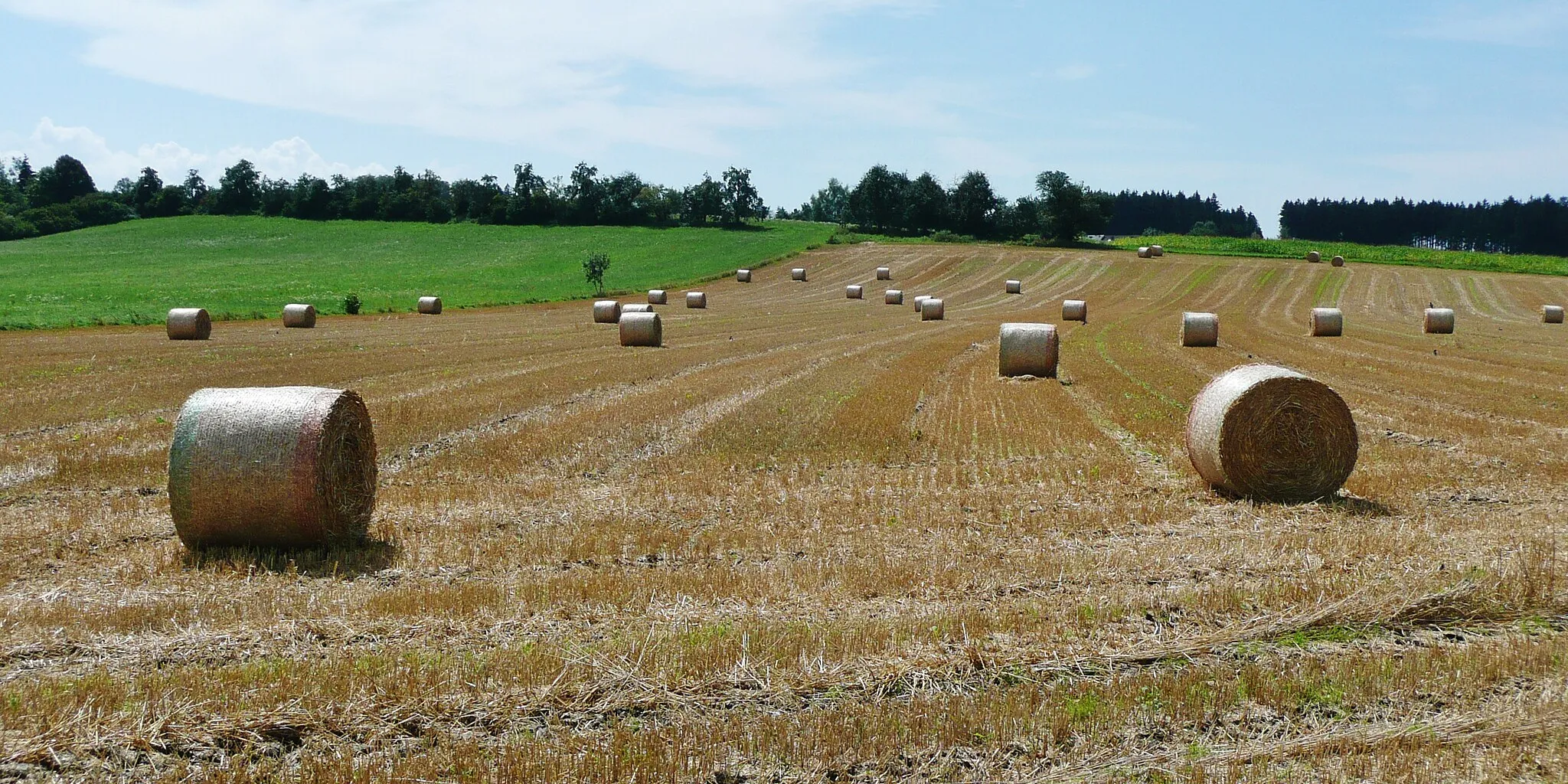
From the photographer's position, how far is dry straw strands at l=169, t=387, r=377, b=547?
900cm

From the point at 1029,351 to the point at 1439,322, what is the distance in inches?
940

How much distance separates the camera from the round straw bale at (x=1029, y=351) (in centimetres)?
2358

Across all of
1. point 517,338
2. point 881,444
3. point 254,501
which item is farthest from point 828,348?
point 254,501

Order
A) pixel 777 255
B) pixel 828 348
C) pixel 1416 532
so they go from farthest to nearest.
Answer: pixel 777 255 < pixel 828 348 < pixel 1416 532

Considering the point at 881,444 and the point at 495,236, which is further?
the point at 495,236

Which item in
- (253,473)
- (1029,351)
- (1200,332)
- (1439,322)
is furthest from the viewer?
(1439,322)

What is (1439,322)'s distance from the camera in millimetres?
39344

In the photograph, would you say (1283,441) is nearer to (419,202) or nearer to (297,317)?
(297,317)

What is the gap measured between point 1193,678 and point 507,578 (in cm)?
488

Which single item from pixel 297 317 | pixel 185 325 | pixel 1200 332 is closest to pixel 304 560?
pixel 1200 332

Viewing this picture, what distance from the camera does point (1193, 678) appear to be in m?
6.33

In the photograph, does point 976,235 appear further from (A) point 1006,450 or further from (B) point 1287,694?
(B) point 1287,694

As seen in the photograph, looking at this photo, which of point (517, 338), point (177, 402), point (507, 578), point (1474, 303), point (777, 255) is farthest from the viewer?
point (777, 255)

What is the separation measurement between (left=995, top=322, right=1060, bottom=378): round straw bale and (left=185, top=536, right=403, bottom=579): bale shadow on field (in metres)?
16.5
